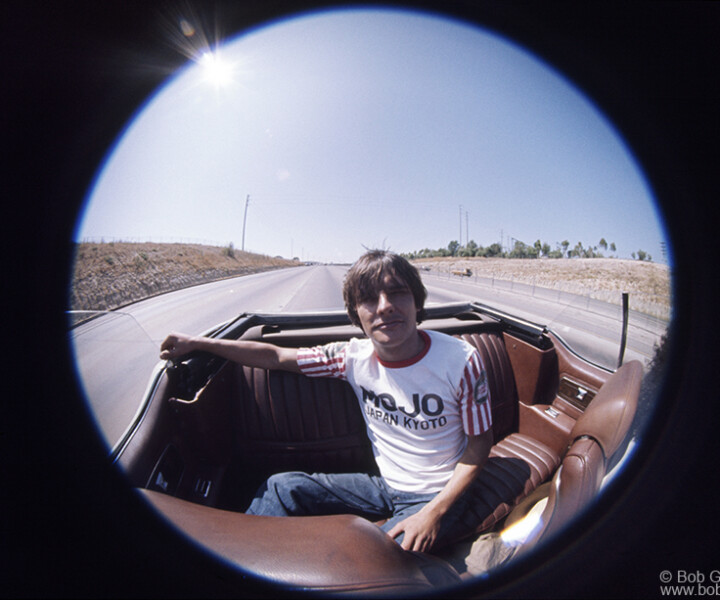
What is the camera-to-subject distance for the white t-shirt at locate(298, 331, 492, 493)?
137cm

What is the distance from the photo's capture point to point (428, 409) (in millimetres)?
1400

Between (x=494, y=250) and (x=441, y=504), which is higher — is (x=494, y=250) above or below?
above

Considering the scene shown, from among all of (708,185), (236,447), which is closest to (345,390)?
(236,447)

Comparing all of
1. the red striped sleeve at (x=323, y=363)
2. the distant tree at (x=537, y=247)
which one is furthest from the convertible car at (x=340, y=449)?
the distant tree at (x=537, y=247)

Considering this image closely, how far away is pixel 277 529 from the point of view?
3.17 ft

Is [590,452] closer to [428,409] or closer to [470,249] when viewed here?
[428,409]

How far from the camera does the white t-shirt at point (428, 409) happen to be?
1373 millimetres

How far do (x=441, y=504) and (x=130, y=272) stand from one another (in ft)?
31.0

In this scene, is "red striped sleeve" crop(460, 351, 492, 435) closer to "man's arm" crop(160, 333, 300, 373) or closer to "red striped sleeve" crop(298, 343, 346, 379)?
"red striped sleeve" crop(298, 343, 346, 379)

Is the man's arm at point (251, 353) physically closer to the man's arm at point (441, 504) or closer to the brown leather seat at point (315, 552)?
the brown leather seat at point (315, 552)

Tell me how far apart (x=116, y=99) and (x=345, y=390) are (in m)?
2.44

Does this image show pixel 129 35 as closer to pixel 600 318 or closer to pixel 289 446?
pixel 289 446

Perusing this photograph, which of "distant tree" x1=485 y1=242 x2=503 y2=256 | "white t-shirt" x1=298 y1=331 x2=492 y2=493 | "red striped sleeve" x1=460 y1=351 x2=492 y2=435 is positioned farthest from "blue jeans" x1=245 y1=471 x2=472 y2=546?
"distant tree" x1=485 y1=242 x2=503 y2=256

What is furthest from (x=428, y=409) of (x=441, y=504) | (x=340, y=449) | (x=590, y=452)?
(x=340, y=449)
